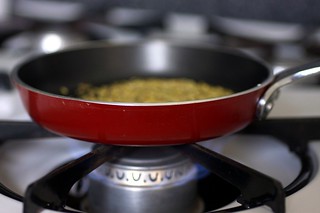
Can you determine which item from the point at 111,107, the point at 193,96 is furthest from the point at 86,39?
the point at 111,107

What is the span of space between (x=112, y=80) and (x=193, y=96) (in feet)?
0.49

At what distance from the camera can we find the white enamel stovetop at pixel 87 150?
0.52m

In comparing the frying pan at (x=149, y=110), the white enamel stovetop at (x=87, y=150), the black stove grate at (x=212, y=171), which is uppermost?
the frying pan at (x=149, y=110)

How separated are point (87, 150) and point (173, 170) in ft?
0.47

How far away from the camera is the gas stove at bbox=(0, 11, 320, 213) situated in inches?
15.3

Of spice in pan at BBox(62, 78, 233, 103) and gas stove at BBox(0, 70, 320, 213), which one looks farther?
spice in pan at BBox(62, 78, 233, 103)

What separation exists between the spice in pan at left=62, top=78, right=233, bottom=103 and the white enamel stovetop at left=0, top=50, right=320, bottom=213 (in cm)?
6

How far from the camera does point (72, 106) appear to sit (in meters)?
0.40

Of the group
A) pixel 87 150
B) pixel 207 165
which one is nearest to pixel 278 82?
pixel 207 165

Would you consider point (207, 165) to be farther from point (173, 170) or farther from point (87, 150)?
point (87, 150)

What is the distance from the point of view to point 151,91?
564 mm

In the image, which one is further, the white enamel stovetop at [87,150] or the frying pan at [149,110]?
the white enamel stovetop at [87,150]

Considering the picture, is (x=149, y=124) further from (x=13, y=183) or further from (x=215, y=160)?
(x=13, y=183)

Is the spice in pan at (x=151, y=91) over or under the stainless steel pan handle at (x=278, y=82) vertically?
under
